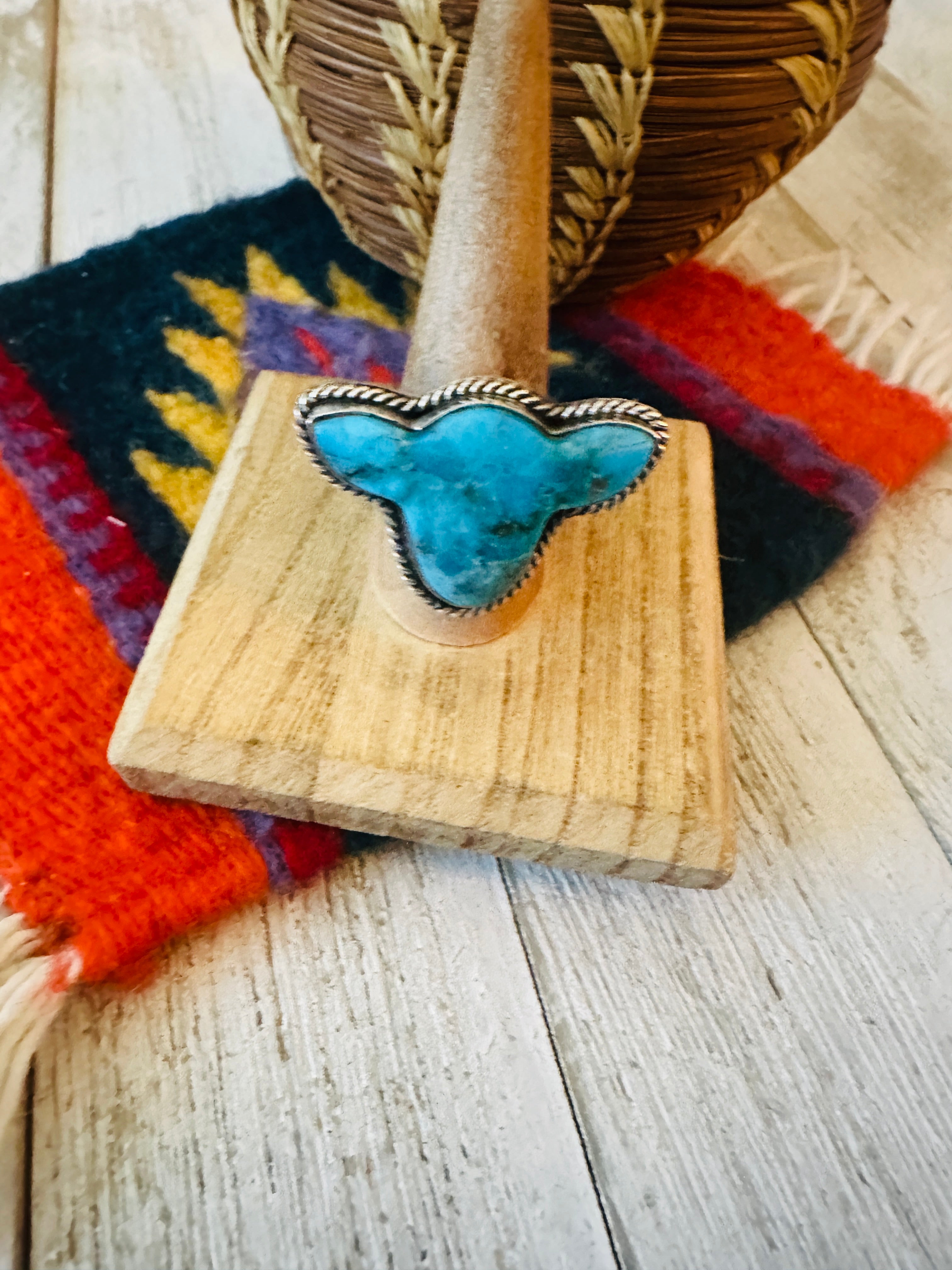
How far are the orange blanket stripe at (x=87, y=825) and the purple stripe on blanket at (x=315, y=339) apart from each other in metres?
0.16

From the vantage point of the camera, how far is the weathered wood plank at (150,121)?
530 mm

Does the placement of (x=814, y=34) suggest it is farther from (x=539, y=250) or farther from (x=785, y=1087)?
(x=785, y=1087)

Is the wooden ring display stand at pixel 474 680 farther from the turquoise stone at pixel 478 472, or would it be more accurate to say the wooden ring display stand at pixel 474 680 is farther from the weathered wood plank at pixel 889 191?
the weathered wood plank at pixel 889 191

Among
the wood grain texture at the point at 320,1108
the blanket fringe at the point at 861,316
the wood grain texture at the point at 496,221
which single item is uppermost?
the wood grain texture at the point at 496,221

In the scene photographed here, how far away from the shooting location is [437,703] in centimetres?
28

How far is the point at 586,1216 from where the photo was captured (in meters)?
0.25

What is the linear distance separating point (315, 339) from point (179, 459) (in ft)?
0.31

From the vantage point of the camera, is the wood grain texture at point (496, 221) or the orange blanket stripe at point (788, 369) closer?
the wood grain texture at point (496, 221)

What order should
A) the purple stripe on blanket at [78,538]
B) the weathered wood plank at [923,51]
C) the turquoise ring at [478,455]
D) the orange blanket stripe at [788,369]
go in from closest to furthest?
the turquoise ring at [478,455] < the purple stripe on blanket at [78,538] < the orange blanket stripe at [788,369] < the weathered wood plank at [923,51]

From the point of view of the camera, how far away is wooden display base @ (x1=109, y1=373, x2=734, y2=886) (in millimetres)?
270

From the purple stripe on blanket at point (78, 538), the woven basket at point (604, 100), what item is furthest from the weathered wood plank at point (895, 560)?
the purple stripe on blanket at point (78, 538)

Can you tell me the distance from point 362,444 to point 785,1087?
220 mm

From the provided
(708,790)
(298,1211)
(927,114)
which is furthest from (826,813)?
(927,114)

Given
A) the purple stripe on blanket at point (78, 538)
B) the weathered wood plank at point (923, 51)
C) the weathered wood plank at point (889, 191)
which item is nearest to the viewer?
the purple stripe on blanket at point (78, 538)
